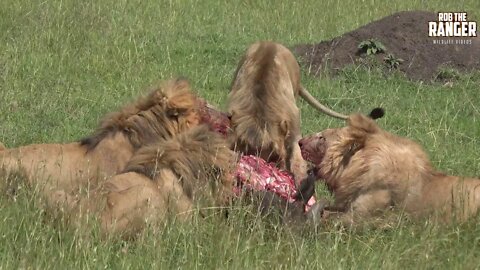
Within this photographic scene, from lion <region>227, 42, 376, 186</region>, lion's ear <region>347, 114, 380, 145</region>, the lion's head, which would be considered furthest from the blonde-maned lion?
lion's ear <region>347, 114, 380, 145</region>

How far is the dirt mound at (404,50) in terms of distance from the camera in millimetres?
10250

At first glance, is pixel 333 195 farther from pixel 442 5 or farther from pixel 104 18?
pixel 442 5

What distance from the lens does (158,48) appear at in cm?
1018

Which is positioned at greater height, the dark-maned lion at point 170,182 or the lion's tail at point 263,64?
the lion's tail at point 263,64

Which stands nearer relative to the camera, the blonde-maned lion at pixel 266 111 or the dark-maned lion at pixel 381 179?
the dark-maned lion at pixel 381 179

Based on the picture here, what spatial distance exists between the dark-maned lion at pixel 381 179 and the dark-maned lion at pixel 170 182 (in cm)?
64

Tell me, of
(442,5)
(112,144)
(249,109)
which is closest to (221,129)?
(249,109)

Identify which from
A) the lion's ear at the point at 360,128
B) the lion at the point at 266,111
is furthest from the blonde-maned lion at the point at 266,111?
the lion's ear at the point at 360,128

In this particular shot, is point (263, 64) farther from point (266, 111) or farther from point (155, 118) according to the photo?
point (155, 118)

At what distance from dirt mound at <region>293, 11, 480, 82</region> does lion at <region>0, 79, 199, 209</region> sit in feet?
13.8

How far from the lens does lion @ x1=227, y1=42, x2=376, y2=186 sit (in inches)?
240

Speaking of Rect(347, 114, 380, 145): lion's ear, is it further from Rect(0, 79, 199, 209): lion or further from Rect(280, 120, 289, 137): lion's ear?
Rect(0, 79, 199, 209): lion

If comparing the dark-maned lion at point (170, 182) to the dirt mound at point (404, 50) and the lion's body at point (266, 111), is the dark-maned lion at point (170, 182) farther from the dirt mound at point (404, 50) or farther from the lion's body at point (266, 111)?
the dirt mound at point (404, 50)

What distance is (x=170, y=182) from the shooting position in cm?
520
